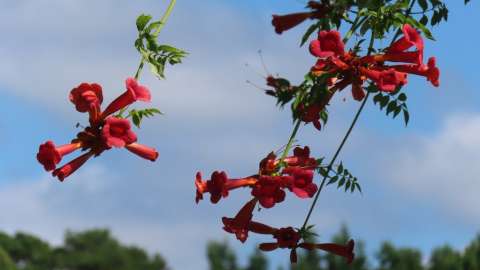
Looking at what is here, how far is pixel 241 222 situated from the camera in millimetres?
3803

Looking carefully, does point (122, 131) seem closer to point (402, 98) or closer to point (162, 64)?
point (162, 64)

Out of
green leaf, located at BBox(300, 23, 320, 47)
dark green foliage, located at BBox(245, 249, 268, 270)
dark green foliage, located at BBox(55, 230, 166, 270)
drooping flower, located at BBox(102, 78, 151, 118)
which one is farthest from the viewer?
dark green foliage, located at BBox(55, 230, 166, 270)

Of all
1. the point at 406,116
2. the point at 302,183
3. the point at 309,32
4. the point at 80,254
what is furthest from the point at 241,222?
the point at 80,254

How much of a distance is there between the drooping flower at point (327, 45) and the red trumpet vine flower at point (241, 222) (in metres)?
0.70

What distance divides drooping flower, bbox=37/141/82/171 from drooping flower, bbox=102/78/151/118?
0.21m

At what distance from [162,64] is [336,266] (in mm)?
48827

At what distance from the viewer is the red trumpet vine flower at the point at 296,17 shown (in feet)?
10.6

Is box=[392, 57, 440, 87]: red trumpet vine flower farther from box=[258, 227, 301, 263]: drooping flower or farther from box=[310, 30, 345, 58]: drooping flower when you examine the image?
box=[258, 227, 301, 263]: drooping flower

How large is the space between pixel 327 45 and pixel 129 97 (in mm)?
804

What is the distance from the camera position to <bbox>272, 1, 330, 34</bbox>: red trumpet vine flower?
10.6 ft

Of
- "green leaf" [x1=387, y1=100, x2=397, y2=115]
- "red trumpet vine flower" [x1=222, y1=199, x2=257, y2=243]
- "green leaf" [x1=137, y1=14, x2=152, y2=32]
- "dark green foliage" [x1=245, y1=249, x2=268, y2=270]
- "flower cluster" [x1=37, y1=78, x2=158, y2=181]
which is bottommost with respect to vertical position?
"red trumpet vine flower" [x1=222, y1=199, x2=257, y2=243]

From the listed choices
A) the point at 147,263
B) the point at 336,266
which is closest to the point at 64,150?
the point at 336,266

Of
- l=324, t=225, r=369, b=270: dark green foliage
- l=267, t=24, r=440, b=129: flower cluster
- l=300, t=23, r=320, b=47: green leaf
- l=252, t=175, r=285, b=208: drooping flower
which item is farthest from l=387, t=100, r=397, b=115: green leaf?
l=324, t=225, r=369, b=270: dark green foliage

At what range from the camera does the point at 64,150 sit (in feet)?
11.9
